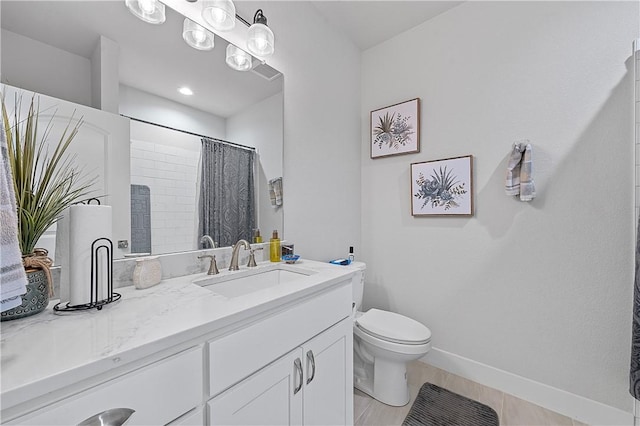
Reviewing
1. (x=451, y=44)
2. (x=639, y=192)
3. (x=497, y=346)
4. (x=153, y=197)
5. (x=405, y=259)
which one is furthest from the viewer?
(x=405, y=259)

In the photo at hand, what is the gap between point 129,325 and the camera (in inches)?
26.1

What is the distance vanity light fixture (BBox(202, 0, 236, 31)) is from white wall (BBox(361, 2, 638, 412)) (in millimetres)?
1413

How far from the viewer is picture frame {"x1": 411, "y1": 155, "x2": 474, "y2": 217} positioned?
186 centimetres

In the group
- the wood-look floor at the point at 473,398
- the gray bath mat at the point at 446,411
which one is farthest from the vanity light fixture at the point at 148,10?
the gray bath mat at the point at 446,411

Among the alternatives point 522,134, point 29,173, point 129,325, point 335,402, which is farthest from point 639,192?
point 29,173

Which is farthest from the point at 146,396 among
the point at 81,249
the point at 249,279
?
the point at 249,279

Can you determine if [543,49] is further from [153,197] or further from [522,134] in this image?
[153,197]

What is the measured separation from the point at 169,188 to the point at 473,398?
213 centimetres

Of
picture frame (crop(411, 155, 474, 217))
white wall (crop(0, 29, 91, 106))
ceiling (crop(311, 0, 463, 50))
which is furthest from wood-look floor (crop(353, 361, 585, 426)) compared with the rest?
ceiling (crop(311, 0, 463, 50))

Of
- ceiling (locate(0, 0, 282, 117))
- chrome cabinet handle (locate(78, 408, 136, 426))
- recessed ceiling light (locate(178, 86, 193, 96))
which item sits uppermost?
ceiling (locate(0, 0, 282, 117))

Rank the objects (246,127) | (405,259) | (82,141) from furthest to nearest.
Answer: (405,259) < (246,127) < (82,141)

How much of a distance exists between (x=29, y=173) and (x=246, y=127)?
37.0 inches

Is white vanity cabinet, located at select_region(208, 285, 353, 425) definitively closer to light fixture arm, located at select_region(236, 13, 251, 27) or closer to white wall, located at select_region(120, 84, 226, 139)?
white wall, located at select_region(120, 84, 226, 139)

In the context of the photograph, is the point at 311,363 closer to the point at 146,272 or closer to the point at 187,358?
the point at 187,358
